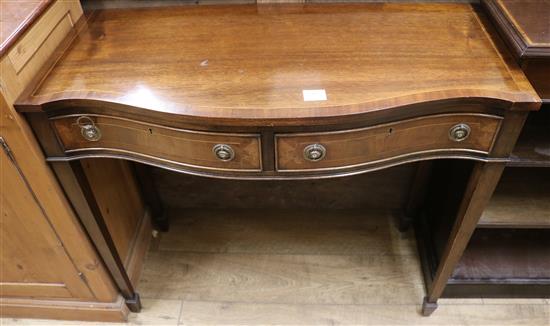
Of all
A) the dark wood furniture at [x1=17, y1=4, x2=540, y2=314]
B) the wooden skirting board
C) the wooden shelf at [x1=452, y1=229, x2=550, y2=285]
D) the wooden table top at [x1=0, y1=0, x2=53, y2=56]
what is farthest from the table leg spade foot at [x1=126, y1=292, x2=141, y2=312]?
the wooden shelf at [x1=452, y1=229, x2=550, y2=285]

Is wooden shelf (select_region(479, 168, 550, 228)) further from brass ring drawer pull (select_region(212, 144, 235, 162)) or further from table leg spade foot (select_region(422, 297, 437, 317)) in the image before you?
brass ring drawer pull (select_region(212, 144, 235, 162))

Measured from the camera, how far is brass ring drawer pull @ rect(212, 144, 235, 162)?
0.84m

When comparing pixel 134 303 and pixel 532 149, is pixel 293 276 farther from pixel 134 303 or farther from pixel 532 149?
pixel 532 149

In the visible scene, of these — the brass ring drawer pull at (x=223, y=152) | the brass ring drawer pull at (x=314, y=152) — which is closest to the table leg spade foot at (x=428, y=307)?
the brass ring drawer pull at (x=314, y=152)

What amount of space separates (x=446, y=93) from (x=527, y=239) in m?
0.81

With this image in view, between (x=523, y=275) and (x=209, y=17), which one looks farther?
(x=523, y=275)

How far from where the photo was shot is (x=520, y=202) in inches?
43.9

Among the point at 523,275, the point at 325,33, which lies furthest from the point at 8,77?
the point at 523,275

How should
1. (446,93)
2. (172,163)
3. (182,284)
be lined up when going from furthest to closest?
(182,284) < (172,163) < (446,93)

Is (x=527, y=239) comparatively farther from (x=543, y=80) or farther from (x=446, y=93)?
(x=446, y=93)

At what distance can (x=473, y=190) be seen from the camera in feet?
3.19

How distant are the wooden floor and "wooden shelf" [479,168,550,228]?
40 cm

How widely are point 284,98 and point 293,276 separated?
0.81 metres

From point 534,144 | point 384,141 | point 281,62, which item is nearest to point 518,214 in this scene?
point 534,144
